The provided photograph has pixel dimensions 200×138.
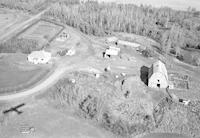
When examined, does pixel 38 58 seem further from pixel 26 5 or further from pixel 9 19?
pixel 26 5

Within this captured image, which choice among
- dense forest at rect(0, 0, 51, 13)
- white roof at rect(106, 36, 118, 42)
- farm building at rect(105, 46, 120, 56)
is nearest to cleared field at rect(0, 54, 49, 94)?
farm building at rect(105, 46, 120, 56)

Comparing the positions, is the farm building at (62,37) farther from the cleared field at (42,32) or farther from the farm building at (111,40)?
the farm building at (111,40)

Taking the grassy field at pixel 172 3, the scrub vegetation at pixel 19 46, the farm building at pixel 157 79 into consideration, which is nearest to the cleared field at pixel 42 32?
the scrub vegetation at pixel 19 46

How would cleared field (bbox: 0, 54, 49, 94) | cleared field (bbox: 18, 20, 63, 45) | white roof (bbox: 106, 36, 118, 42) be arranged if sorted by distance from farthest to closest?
white roof (bbox: 106, 36, 118, 42) → cleared field (bbox: 18, 20, 63, 45) → cleared field (bbox: 0, 54, 49, 94)

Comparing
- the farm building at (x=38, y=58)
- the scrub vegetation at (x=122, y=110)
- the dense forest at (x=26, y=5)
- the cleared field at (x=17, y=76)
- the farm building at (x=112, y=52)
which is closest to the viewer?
the scrub vegetation at (x=122, y=110)

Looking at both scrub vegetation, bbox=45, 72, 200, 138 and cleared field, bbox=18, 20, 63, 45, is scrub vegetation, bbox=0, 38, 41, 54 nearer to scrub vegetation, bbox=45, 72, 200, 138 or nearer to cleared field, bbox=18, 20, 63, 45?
cleared field, bbox=18, 20, 63, 45

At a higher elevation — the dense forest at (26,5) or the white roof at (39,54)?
the dense forest at (26,5)

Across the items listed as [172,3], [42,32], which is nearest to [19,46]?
[42,32]
